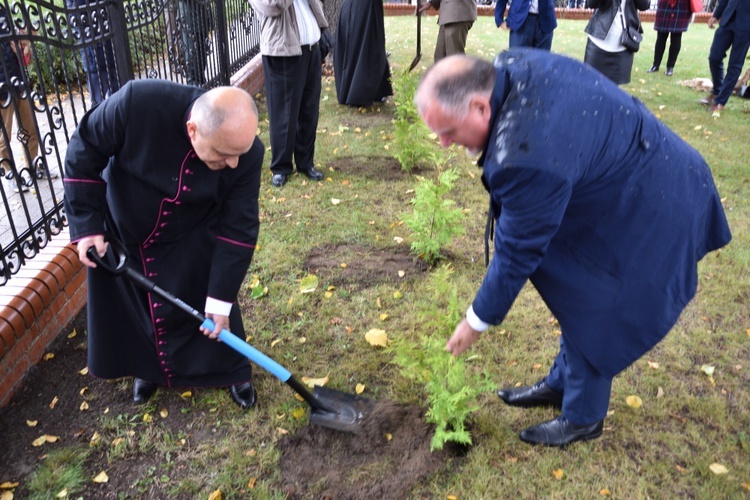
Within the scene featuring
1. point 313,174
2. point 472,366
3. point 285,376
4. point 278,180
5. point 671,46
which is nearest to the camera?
point 285,376

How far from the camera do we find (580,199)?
195cm

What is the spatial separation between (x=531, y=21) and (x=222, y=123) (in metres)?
5.62

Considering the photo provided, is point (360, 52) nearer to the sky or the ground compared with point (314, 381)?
nearer to the sky

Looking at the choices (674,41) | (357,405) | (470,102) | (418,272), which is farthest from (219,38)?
(674,41)

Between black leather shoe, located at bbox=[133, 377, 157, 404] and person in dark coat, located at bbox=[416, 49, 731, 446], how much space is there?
1691 millimetres

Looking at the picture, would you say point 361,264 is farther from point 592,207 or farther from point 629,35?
point 629,35

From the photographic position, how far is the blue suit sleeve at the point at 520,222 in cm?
168

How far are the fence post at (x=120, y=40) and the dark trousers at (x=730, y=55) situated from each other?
22.1 feet

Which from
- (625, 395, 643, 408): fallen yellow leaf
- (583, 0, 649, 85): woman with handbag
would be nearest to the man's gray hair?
(625, 395, 643, 408): fallen yellow leaf

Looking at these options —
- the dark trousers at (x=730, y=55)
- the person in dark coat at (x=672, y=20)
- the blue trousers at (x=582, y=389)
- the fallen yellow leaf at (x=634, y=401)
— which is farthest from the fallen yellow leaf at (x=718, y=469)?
the person in dark coat at (x=672, y=20)

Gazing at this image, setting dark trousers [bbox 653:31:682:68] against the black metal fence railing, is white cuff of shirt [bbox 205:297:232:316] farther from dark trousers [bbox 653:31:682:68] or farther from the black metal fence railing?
dark trousers [bbox 653:31:682:68]

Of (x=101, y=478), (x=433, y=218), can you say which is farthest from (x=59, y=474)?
(x=433, y=218)

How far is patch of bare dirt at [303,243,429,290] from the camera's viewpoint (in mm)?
3932

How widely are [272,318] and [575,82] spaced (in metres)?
2.34
